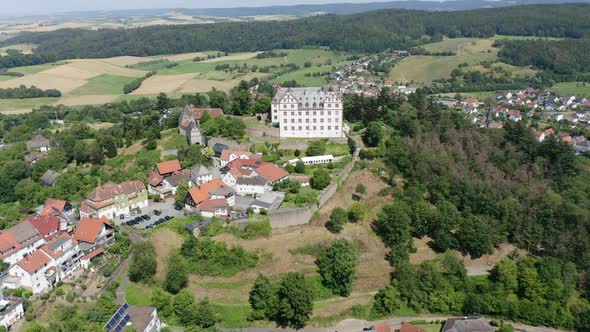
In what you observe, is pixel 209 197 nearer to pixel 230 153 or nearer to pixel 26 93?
pixel 230 153

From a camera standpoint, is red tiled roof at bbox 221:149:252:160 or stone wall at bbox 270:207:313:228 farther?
red tiled roof at bbox 221:149:252:160

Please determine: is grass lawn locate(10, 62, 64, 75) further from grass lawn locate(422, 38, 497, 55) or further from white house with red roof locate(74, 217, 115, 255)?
grass lawn locate(422, 38, 497, 55)

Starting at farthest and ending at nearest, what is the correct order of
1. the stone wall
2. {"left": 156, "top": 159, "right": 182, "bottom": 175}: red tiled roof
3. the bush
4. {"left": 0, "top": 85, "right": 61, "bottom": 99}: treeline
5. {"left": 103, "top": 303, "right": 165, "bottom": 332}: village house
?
{"left": 0, "top": 85, "right": 61, "bottom": 99}: treeline < {"left": 156, "top": 159, "right": 182, "bottom": 175}: red tiled roof < the bush < the stone wall < {"left": 103, "top": 303, "right": 165, "bottom": 332}: village house

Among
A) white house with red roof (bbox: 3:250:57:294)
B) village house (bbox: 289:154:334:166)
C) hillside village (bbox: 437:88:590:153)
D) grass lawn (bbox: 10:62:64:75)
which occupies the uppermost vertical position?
village house (bbox: 289:154:334:166)

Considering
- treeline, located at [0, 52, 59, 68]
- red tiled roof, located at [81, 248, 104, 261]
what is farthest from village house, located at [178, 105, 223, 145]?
treeline, located at [0, 52, 59, 68]

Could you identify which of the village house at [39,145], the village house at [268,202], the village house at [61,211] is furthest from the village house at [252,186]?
the village house at [39,145]

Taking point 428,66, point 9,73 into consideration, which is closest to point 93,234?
point 9,73
